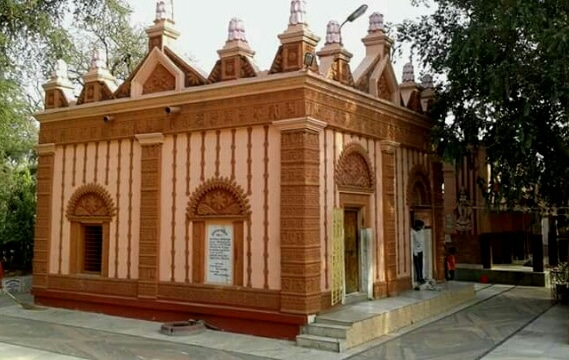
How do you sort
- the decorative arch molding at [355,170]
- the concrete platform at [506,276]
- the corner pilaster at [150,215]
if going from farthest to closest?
1. the concrete platform at [506,276]
2. the corner pilaster at [150,215]
3. the decorative arch molding at [355,170]

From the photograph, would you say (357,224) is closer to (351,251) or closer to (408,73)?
(351,251)

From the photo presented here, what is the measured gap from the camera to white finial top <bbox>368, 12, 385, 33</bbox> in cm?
1203

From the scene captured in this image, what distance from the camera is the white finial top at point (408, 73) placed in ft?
43.2

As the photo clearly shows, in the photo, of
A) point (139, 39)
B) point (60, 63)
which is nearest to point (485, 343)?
point (60, 63)

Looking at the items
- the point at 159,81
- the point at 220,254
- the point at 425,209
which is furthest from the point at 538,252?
the point at 159,81

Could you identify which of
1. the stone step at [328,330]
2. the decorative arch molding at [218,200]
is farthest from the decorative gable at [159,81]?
the stone step at [328,330]

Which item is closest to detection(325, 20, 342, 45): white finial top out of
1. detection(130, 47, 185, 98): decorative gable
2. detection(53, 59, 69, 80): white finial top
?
detection(130, 47, 185, 98): decorative gable

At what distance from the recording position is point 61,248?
39.7 ft

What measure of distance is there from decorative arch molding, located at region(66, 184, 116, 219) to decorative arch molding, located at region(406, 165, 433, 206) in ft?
21.7

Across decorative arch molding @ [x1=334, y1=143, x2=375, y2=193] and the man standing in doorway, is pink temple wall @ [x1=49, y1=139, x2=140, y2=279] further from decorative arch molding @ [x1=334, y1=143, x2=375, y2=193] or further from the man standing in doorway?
the man standing in doorway

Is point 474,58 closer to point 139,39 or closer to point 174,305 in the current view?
point 174,305

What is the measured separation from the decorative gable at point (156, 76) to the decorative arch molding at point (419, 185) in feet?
18.7

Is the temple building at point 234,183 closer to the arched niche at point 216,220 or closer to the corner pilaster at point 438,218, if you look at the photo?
the arched niche at point 216,220

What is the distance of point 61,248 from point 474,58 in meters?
9.67
